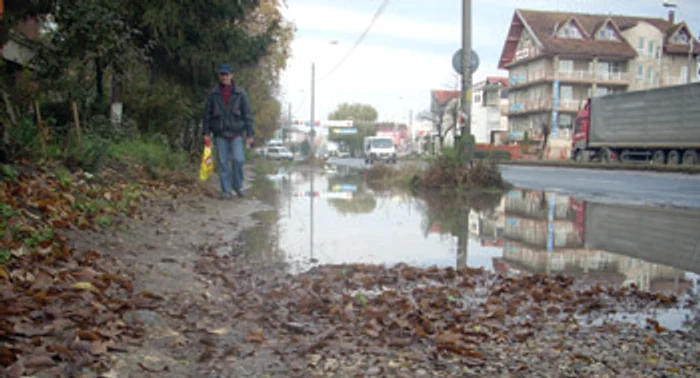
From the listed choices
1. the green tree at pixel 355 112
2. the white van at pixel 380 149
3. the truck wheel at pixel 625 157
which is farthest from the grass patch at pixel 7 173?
the green tree at pixel 355 112

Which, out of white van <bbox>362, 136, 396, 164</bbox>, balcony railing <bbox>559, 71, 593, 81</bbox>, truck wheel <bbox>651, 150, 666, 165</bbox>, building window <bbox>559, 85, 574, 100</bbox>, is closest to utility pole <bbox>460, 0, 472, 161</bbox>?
truck wheel <bbox>651, 150, 666, 165</bbox>

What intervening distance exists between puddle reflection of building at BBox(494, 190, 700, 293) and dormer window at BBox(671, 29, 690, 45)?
62.4 m

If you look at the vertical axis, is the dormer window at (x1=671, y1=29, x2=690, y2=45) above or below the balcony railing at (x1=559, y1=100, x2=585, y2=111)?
above

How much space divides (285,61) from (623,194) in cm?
2228

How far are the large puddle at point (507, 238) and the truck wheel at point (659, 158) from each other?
2390 centimetres

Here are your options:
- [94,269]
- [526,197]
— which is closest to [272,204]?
[526,197]

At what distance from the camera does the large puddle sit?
566cm

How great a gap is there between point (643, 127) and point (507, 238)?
99.1 ft

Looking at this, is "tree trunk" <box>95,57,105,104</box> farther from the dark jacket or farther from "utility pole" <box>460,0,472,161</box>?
"utility pole" <box>460,0,472,161</box>

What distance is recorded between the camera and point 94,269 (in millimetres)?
4254

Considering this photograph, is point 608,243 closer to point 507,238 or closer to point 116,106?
point 507,238

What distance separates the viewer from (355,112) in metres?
139

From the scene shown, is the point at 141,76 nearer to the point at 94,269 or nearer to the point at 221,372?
the point at 94,269

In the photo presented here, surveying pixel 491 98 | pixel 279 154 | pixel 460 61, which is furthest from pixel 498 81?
pixel 460 61
